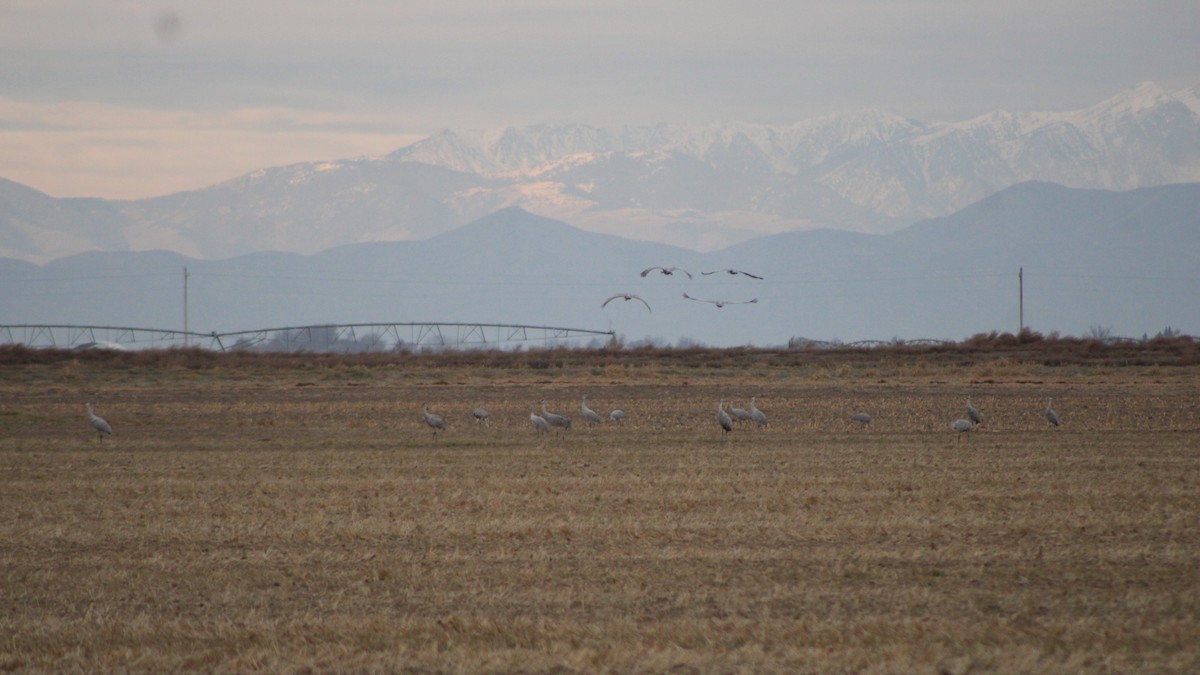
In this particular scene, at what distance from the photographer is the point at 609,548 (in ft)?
45.3

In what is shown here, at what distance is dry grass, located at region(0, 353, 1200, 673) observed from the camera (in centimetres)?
1004

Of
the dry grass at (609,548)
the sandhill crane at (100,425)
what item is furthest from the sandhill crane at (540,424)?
the sandhill crane at (100,425)

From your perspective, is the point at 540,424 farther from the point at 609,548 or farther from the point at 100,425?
the point at 609,548

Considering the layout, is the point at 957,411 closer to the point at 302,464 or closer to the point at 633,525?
the point at 302,464

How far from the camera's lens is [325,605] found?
1150 cm

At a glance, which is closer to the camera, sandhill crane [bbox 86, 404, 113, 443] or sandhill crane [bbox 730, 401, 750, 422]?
sandhill crane [bbox 86, 404, 113, 443]

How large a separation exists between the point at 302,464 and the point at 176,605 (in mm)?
11130

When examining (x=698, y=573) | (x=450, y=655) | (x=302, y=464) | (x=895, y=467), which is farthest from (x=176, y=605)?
(x=895, y=467)

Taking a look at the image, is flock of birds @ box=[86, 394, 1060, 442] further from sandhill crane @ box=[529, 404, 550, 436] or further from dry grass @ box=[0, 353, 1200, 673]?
dry grass @ box=[0, 353, 1200, 673]

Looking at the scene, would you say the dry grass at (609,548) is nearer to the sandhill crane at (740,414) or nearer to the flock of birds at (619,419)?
the flock of birds at (619,419)

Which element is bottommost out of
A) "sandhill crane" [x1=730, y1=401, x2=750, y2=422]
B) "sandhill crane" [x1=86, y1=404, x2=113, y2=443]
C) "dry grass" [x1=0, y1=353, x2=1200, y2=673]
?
"dry grass" [x1=0, y1=353, x2=1200, y2=673]

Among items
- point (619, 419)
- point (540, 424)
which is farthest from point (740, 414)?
point (540, 424)

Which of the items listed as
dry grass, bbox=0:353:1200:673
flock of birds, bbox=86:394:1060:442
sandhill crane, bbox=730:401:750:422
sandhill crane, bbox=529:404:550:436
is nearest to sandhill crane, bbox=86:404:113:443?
flock of birds, bbox=86:394:1060:442

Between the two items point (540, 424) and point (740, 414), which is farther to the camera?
point (740, 414)
